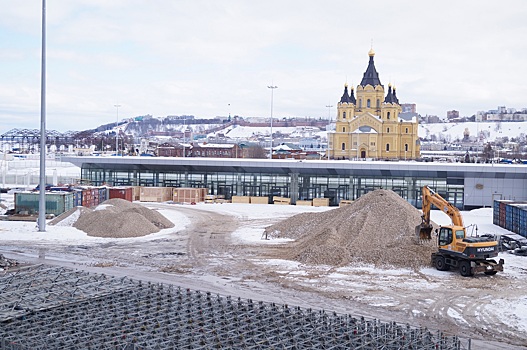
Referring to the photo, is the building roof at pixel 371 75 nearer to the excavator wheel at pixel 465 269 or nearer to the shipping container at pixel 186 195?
the shipping container at pixel 186 195

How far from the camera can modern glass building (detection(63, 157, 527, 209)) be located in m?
52.8

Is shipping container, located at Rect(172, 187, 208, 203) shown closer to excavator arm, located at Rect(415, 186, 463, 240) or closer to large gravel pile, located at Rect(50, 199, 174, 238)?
large gravel pile, located at Rect(50, 199, 174, 238)

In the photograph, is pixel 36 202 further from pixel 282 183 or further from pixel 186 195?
pixel 282 183

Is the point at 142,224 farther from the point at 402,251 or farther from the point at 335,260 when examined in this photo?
the point at 402,251

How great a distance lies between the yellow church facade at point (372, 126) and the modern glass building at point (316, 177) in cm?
4663

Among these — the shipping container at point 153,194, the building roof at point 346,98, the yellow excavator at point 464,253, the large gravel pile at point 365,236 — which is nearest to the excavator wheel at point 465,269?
the yellow excavator at point 464,253

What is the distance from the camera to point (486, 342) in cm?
1739

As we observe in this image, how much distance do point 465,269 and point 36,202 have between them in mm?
28890

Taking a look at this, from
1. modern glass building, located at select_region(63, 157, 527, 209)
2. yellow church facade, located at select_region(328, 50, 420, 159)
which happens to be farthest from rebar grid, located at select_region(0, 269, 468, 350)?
yellow church facade, located at select_region(328, 50, 420, 159)

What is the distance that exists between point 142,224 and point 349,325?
79.2 ft

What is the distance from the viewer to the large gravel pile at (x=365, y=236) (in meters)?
28.3

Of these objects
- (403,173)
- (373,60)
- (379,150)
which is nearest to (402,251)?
(403,173)

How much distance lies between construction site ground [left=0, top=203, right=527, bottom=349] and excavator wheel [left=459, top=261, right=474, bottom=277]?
29cm

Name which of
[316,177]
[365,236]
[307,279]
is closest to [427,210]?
[365,236]
